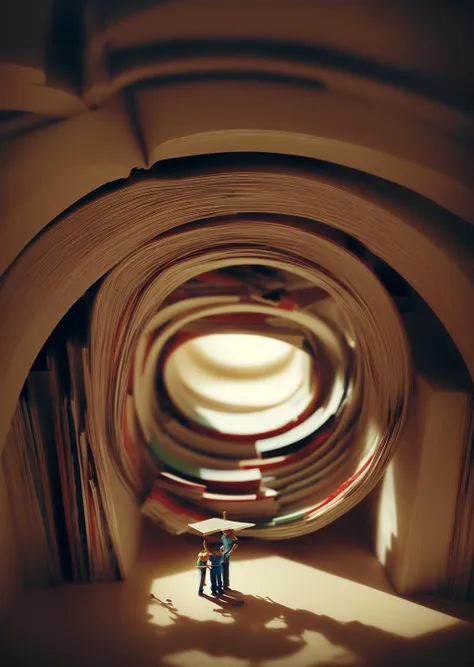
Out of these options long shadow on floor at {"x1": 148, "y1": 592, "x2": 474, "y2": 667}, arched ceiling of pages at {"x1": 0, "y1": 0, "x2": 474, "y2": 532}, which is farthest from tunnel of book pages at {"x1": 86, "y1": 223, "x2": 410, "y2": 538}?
long shadow on floor at {"x1": 148, "y1": 592, "x2": 474, "y2": 667}

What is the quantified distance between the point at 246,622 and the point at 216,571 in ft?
1.06

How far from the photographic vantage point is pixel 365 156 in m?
2.20

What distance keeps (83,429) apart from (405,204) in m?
1.97

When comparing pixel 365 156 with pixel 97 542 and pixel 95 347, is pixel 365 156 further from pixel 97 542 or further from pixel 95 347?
pixel 97 542

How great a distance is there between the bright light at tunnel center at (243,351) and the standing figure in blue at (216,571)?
2.34 metres

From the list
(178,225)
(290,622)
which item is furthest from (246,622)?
(178,225)

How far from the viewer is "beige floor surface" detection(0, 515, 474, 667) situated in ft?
10.6

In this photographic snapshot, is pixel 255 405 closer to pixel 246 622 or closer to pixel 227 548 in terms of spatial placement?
pixel 227 548

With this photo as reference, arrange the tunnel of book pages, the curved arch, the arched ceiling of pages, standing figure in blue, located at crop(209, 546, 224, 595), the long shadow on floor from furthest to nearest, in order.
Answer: standing figure in blue, located at crop(209, 546, 224, 595) < the tunnel of book pages < the long shadow on floor < the curved arch < the arched ceiling of pages

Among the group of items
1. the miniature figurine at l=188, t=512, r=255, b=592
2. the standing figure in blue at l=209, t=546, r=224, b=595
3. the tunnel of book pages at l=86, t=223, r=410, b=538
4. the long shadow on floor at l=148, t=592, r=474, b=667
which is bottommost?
the long shadow on floor at l=148, t=592, r=474, b=667

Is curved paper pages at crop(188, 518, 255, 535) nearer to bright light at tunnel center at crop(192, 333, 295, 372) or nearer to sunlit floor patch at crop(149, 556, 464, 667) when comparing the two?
sunlit floor patch at crop(149, 556, 464, 667)

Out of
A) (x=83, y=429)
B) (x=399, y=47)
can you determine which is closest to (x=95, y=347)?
(x=83, y=429)

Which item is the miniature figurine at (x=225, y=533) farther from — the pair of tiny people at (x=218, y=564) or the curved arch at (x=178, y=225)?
the curved arch at (x=178, y=225)

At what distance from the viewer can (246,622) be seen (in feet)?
11.6
